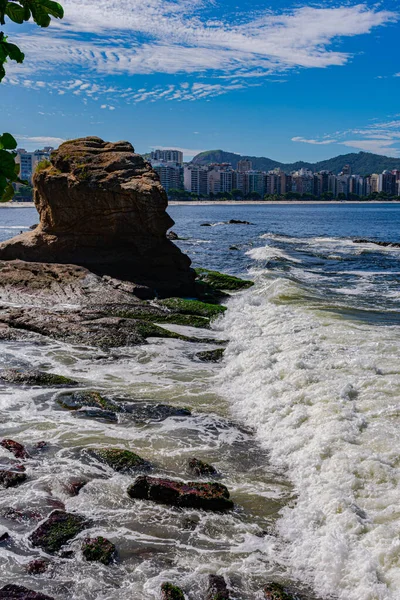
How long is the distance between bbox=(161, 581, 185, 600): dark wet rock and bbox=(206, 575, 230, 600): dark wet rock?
24 cm

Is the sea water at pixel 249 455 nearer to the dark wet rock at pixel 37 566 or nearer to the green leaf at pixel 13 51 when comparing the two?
the dark wet rock at pixel 37 566

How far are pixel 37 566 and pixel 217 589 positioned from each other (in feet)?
5.46

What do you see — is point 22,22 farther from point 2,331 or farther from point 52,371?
point 2,331

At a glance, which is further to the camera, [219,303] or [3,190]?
[219,303]

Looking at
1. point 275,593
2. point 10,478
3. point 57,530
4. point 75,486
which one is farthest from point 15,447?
point 275,593

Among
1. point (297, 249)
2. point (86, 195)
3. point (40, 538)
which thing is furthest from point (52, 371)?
point (297, 249)

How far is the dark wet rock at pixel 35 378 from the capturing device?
10.8 meters

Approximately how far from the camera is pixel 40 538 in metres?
5.88

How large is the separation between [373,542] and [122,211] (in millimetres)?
16243

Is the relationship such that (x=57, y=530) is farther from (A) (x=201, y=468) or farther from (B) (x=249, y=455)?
(B) (x=249, y=455)

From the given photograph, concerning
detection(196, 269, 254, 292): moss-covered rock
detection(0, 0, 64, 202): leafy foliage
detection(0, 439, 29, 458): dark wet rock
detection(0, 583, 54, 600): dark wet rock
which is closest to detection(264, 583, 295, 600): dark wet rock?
detection(0, 583, 54, 600): dark wet rock

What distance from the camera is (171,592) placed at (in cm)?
504

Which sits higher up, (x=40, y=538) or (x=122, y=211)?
(x=122, y=211)

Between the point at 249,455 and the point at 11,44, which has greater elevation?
the point at 11,44
